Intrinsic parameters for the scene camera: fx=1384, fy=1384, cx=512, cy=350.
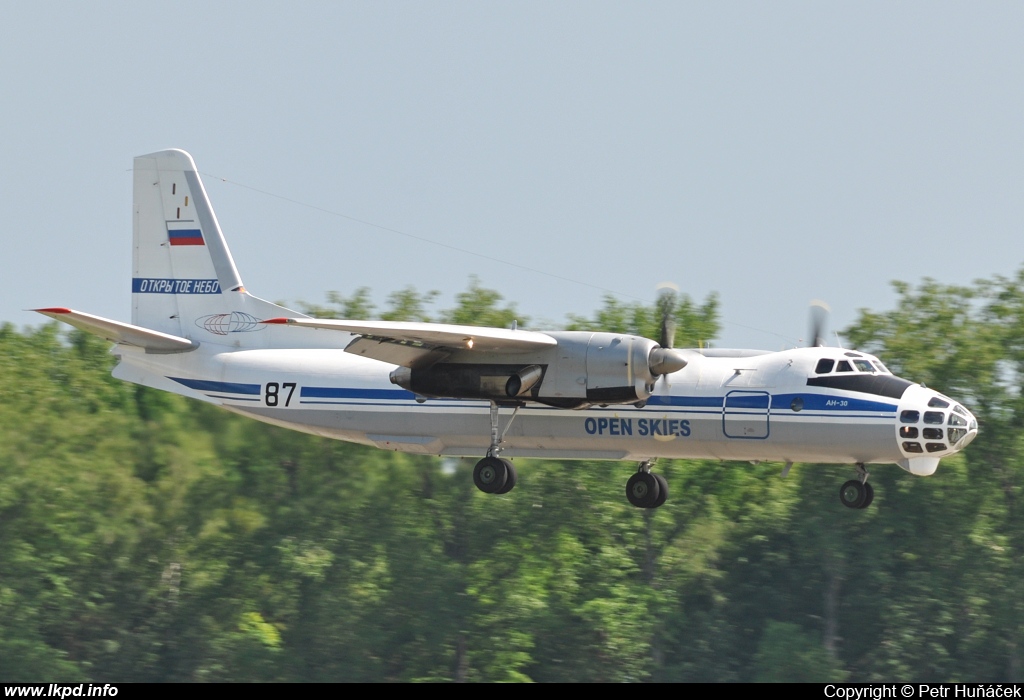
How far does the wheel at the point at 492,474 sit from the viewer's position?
20656 mm

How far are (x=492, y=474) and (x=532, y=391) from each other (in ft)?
5.34

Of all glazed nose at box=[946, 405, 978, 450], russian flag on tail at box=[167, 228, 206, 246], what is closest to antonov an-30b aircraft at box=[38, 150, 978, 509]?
glazed nose at box=[946, 405, 978, 450]

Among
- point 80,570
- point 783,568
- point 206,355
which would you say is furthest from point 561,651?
point 206,355

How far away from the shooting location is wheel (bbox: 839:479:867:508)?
20.0 metres

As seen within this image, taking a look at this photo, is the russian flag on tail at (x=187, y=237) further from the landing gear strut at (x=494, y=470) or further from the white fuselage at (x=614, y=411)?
the landing gear strut at (x=494, y=470)

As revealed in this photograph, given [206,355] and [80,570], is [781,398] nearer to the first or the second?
[206,355]

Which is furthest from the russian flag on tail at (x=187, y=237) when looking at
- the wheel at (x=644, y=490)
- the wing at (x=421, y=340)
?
the wheel at (x=644, y=490)

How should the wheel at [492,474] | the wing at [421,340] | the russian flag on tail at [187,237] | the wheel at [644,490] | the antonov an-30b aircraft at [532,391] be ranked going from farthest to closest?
the russian flag on tail at [187,237]
the wheel at [644,490]
the wheel at [492,474]
the antonov an-30b aircraft at [532,391]
the wing at [421,340]

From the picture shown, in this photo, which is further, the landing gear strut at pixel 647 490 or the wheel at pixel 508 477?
the landing gear strut at pixel 647 490

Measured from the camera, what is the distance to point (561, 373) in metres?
19.7

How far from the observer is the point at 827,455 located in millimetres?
19734

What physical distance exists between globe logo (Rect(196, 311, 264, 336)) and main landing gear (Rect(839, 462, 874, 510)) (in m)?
9.78

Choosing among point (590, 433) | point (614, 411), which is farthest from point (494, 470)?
point (614, 411)

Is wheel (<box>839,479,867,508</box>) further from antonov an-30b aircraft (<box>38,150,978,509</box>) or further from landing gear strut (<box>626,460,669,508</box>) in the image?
landing gear strut (<box>626,460,669,508</box>)
